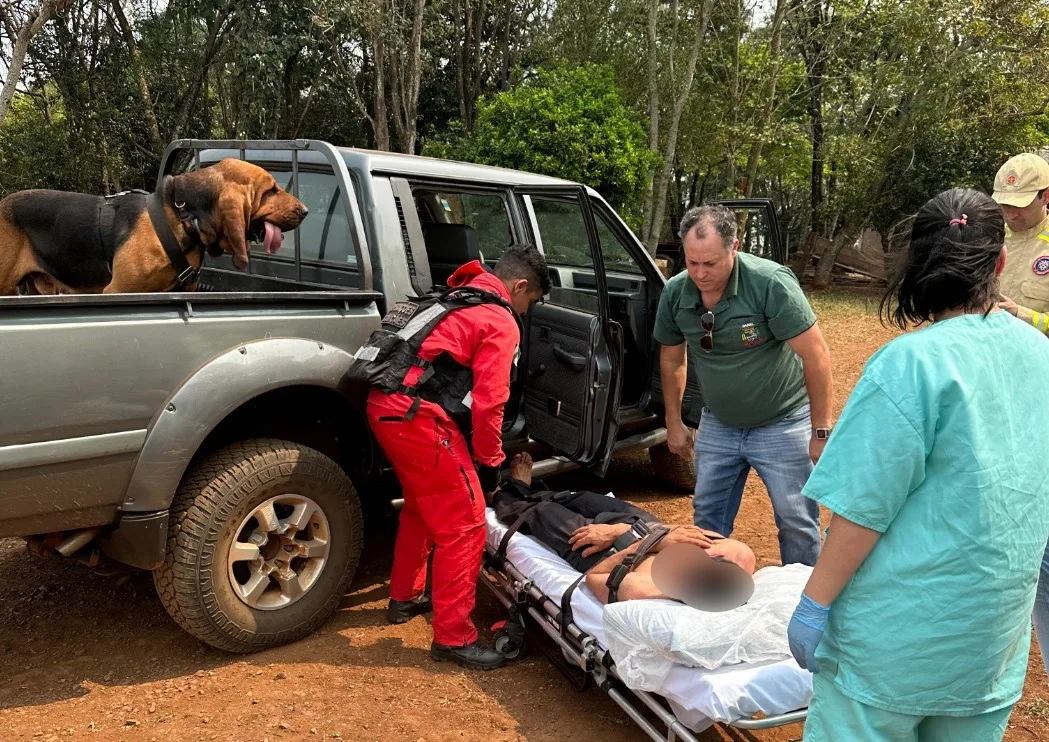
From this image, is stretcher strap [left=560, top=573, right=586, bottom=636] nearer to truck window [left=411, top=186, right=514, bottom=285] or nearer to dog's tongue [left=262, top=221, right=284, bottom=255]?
truck window [left=411, top=186, right=514, bottom=285]

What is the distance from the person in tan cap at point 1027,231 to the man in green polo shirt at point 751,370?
750mm

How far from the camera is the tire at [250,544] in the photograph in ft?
9.40

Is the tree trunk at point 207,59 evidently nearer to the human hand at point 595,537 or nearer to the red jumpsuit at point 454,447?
the red jumpsuit at point 454,447

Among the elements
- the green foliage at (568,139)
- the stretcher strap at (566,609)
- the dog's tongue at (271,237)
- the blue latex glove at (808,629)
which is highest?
the green foliage at (568,139)

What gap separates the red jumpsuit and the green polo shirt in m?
0.82

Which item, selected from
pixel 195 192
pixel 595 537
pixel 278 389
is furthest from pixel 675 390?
pixel 195 192

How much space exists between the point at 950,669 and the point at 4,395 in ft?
8.40

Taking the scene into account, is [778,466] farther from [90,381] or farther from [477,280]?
[90,381]

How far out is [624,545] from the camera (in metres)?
3.01

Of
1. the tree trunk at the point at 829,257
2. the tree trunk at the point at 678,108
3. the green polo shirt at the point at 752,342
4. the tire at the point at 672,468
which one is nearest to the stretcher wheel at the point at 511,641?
the green polo shirt at the point at 752,342

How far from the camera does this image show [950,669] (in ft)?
5.11

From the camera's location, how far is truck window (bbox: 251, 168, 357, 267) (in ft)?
12.2

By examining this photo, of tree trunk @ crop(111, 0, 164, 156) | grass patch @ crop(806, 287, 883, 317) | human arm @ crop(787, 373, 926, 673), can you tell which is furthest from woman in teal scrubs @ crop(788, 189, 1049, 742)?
tree trunk @ crop(111, 0, 164, 156)

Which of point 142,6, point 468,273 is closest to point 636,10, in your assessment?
point 142,6
